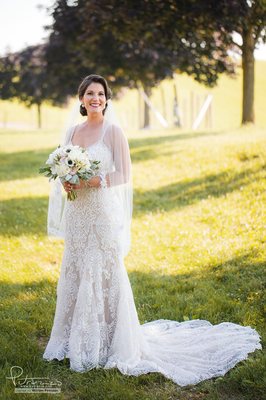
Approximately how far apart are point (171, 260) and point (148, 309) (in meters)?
2.01

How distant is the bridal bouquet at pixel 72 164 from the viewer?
488cm

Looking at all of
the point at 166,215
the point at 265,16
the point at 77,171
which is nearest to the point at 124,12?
the point at 265,16

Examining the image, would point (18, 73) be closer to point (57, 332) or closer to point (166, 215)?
point (166, 215)

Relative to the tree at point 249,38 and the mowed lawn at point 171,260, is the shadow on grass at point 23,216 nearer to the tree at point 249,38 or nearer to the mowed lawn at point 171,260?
the mowed lawn at point 171,260

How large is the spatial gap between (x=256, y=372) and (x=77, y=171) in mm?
2737

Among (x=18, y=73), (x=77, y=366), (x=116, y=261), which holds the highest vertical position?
(x=18, y=73)

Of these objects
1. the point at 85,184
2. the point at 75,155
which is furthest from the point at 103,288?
the point at 75,155

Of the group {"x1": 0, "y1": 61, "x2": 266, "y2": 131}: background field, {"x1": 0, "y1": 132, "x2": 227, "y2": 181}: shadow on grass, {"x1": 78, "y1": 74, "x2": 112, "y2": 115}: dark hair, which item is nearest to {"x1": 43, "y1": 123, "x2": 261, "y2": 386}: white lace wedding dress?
{"x1": 78, "y1": 74, "x2": 112, "y2": 115}: dark hair

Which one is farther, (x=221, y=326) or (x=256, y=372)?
(x=221, y=326)

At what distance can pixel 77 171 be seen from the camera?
4.92 m

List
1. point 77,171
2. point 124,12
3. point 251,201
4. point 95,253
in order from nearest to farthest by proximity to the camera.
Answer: point 77,171
point 95,253
point 251,201
point 124,12

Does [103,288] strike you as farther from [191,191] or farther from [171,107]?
[171,107]

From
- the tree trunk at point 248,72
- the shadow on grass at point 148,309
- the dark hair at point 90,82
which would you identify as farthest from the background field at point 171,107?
the dark hair at point 90,82

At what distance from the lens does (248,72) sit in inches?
784
